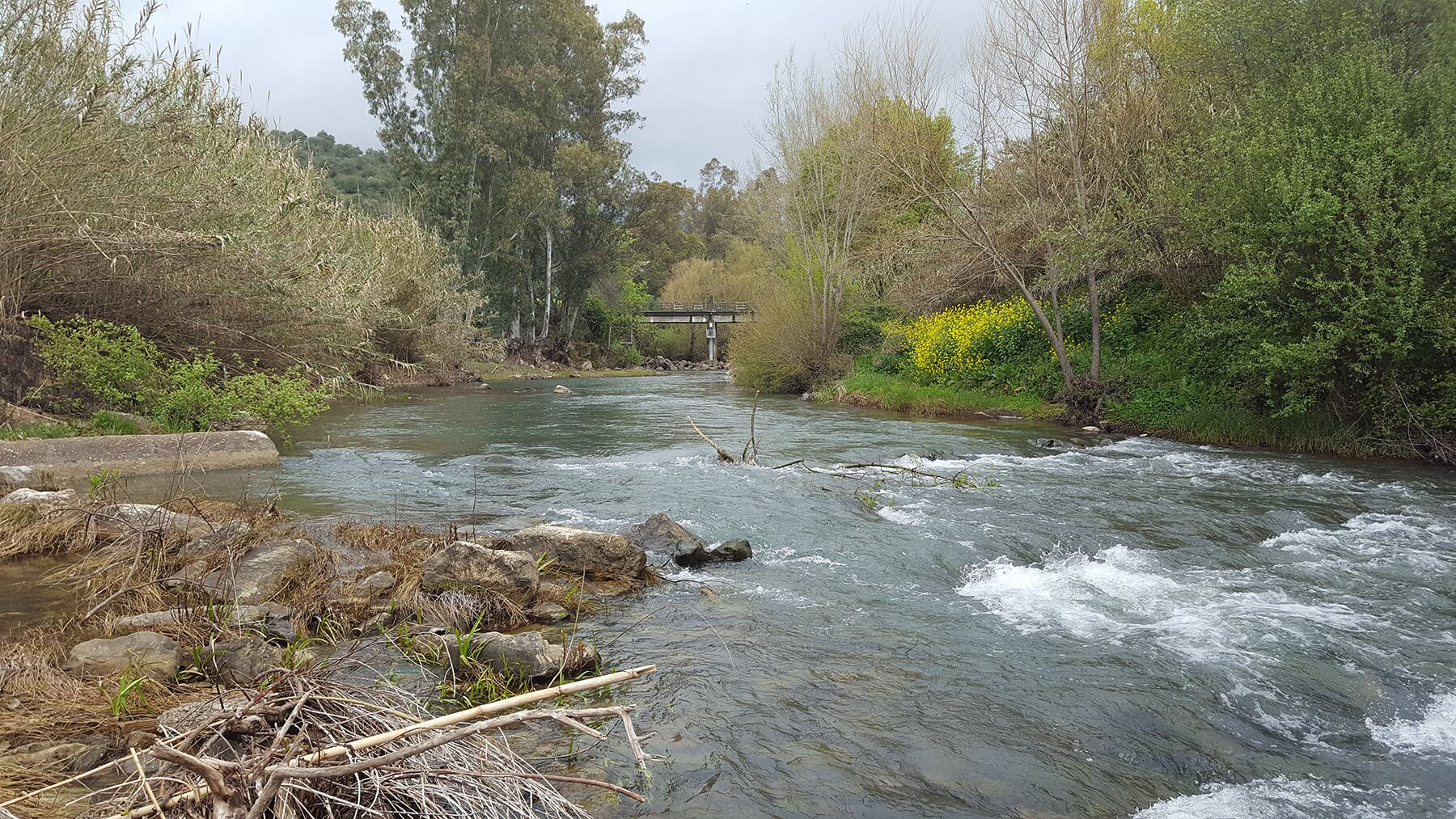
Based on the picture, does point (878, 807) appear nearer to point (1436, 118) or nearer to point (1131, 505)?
point (1131, 505)

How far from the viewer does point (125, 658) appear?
4617mm

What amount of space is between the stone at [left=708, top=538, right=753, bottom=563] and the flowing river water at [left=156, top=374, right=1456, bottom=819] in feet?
0.54

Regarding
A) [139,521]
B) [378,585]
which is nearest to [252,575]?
[378,585]

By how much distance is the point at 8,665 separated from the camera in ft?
14.3

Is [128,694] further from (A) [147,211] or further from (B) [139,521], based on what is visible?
(A) [147,211]

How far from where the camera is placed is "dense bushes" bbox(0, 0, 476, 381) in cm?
1113

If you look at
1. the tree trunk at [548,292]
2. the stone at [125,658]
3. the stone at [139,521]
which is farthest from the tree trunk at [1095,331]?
the tree trunk at [548,292]

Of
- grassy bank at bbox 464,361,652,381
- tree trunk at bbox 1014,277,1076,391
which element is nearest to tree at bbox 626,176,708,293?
grassy bank at bbox 464,361,652,381

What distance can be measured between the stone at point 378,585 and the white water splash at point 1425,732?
634cm

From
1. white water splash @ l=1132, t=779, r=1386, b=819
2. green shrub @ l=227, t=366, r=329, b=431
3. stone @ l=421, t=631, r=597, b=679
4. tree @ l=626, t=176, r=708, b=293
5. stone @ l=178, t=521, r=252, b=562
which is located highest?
tree @ l=626, t=176, r=708, b=293

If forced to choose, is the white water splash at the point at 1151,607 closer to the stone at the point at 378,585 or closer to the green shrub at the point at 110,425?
the stone at the point at 378,585

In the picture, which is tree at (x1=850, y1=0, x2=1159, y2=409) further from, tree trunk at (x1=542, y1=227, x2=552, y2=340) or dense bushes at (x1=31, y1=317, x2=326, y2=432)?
tree trunk at (x1=542, y1=227, x2=552, y2=340)

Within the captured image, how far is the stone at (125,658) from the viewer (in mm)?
4543

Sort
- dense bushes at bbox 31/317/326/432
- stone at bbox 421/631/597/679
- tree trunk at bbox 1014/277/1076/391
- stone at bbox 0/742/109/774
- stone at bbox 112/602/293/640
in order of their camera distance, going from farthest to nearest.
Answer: tree trunk at bbox 1014/277/1076/391
dense bushes at bbox 31/317/326/432
stone at bbox 112/602/293/640
stone at bbox 421/631/597/679
stone at bbox 0/742/109/774
